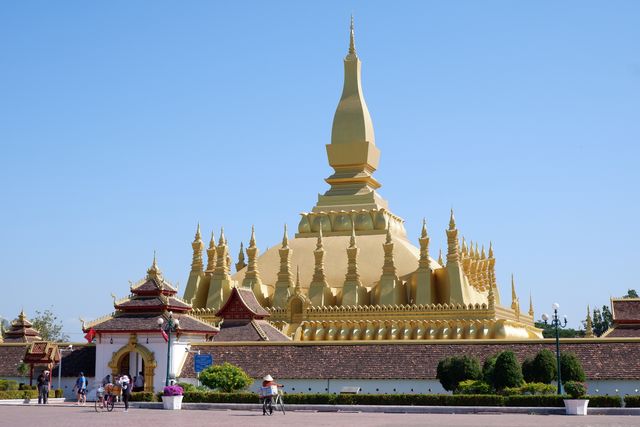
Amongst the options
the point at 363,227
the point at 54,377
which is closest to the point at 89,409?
the point at 54,377

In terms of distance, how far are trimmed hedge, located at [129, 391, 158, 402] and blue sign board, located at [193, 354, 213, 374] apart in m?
3.65

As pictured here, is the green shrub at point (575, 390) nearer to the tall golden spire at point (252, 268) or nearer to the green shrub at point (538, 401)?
the green shrub at point (538, 401)

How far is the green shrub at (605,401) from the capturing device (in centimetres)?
3144

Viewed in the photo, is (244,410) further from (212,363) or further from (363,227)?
(363,227)

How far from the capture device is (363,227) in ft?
188

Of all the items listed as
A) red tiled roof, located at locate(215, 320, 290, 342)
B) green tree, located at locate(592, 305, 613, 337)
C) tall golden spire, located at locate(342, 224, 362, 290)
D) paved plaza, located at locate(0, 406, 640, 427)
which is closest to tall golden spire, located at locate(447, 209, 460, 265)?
tall golden spire, located at locate(342, 224, 362, 290)

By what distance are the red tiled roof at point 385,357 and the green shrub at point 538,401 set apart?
447 centimetres

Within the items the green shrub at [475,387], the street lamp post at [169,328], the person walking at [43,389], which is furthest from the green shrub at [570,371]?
the person walking at [43,389]

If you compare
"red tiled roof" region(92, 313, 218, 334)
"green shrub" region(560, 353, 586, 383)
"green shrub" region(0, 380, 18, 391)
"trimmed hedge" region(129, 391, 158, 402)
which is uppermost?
"red tiled roof" region(92, 313, 218, 334)

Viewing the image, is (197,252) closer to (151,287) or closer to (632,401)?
(151,287)

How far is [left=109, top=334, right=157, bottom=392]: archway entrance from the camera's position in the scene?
127 ft

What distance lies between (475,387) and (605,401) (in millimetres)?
4661

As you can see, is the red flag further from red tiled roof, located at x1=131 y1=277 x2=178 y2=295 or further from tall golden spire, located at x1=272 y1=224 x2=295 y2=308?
tall golden spire, located at x1=272 y1=224 x2=295 y2=308

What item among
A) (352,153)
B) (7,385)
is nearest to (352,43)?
(352,153)
